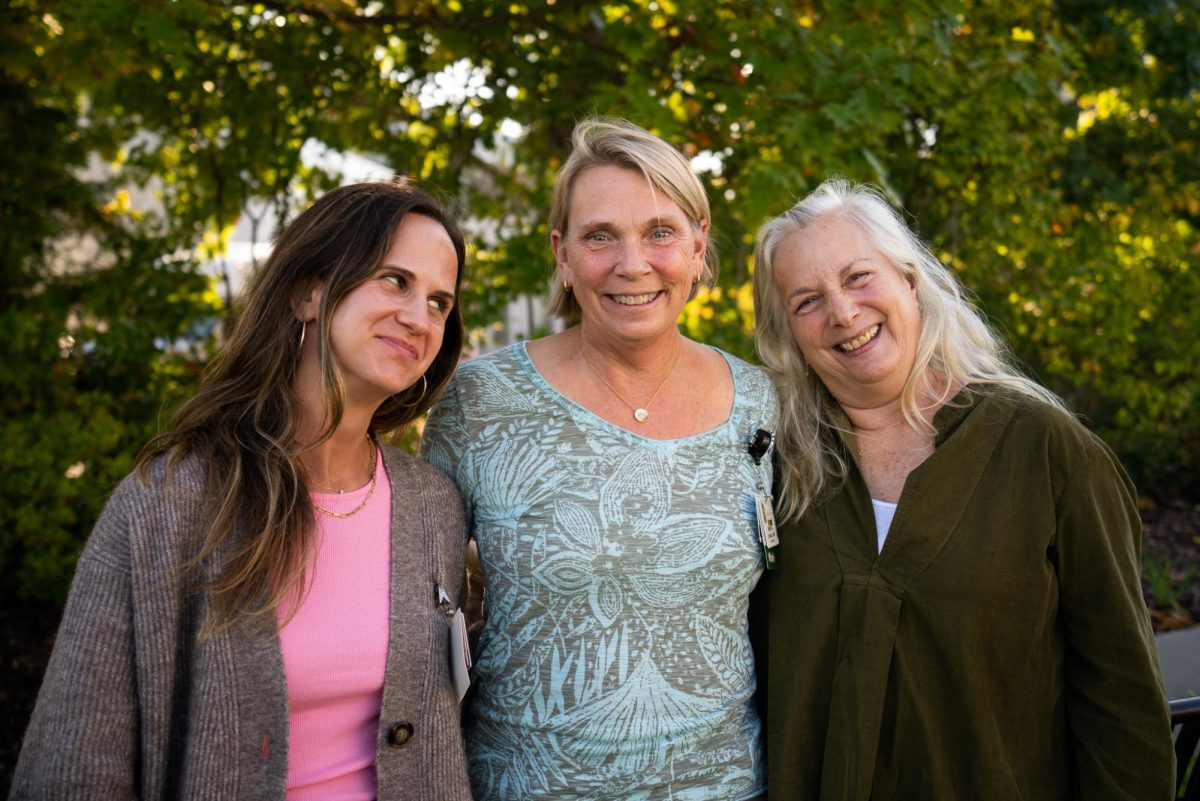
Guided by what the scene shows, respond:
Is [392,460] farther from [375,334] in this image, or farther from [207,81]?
[207,81]

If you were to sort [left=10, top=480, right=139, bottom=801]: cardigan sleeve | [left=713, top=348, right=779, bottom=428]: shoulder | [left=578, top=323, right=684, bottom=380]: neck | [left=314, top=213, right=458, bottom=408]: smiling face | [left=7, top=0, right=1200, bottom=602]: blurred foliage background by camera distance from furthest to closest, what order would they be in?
1. [left=7, top=0, right=1200, bottom=602]: blurred foliage background
2. [left=713, top=348, right=779, bottom=428]: shoulder
3. [left=578, top=323, right=684, bottom=380]: neck
4. [left=314, top=213, right=458, bottom=408]: smiling face
5. [left=10, top=480, right=139, bottom=801]: cardigan sleeve

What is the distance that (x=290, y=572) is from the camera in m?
1.98

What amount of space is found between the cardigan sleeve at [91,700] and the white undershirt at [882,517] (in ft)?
5.58

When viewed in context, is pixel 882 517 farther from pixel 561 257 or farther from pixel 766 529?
pixel 561 257

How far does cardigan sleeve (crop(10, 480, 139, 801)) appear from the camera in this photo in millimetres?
1713

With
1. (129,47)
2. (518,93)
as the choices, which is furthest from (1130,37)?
(129,47)

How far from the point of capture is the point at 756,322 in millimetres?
2938

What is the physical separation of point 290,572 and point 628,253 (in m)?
1.10

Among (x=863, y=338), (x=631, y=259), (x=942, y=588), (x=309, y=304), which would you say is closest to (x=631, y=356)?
(x=631, y=259)

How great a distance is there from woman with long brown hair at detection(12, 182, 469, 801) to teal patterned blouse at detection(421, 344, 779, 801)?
0.56 ft

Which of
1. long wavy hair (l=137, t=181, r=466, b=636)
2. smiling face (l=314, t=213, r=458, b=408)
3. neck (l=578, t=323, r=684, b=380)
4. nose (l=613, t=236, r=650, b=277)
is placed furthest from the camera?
neck (l=578, t=323, r=684, b=380)

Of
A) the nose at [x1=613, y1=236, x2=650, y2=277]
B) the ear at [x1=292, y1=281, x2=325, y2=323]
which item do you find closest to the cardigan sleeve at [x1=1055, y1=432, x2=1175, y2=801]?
the nose at [x1=613, y1=236, x2=650, y2=277]

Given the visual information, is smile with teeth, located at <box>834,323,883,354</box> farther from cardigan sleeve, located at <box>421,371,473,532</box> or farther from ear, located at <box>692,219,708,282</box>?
cardigan sleeve, located at <box>421,371,473,532</box>

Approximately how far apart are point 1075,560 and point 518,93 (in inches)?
144
